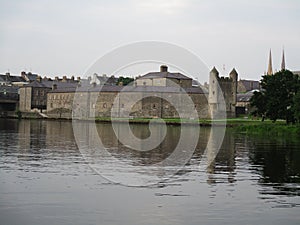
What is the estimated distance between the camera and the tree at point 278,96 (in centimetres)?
5966

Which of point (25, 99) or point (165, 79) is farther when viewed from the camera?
point (25, 99)

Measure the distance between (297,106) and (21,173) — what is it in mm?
35429

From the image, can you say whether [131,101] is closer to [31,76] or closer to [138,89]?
[138,89]

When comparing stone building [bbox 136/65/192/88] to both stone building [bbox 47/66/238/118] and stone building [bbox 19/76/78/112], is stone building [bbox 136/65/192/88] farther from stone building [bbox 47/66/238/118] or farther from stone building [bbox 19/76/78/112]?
stone building [bbox 19/76/78/112]

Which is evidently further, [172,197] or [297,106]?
[297,106]

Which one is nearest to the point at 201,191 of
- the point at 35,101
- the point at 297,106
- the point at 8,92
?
the point at 297,106

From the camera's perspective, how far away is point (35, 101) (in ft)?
374

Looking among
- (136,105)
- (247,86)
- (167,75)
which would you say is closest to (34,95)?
(136,105)

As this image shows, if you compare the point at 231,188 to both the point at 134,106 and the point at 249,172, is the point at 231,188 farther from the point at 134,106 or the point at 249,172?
the point at 134,106

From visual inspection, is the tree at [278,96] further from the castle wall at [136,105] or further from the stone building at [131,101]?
the castle wall at [136,105]

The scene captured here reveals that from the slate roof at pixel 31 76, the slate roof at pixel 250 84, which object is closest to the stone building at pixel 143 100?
the slate roof at pixel 31 76

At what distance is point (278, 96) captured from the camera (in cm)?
6041

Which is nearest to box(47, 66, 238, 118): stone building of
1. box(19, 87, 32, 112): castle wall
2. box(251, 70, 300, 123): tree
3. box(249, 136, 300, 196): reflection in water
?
box(19, 87, 32, 112): castle wall

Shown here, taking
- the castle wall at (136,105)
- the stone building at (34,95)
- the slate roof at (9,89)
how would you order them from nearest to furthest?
1. the castle wall at (136,105)
2. the stone building at (34,95)
3. the slate roof at (9,89)
